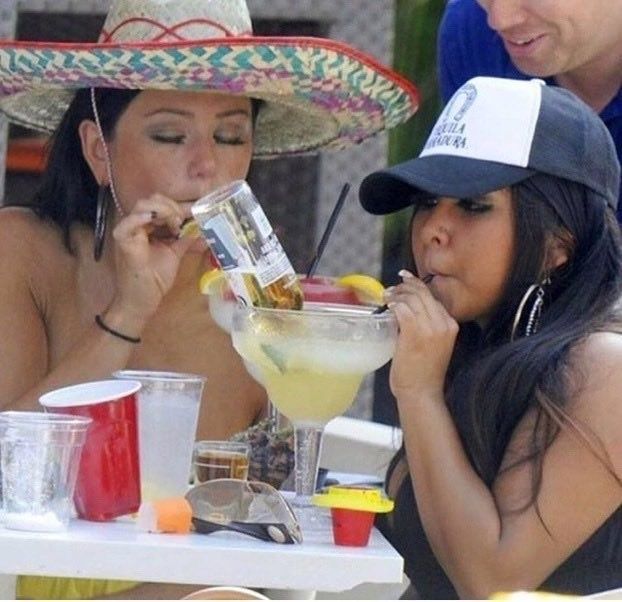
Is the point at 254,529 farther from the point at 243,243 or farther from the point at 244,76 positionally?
the point at 244,76

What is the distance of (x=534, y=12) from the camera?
2.91 m

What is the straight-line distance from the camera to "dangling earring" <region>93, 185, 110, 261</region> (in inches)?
121

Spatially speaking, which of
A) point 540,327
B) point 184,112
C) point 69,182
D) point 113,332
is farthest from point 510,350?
point 69,182

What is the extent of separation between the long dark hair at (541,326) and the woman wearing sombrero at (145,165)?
1.88ft

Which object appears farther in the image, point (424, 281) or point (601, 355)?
point (424, 281)

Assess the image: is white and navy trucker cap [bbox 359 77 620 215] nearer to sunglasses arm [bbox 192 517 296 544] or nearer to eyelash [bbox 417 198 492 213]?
eyelash [bbox 417 198 492 213]

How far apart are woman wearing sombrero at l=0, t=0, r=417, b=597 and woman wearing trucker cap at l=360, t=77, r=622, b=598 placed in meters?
0.40

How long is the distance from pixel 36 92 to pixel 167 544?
4.32ft

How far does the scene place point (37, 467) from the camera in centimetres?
213

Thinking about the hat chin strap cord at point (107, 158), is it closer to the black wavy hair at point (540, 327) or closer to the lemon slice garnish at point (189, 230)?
the lemon slice garnish at point (189, 230)

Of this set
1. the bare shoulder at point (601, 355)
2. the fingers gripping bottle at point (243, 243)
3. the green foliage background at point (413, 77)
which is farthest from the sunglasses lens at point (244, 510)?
the green foliage background at point (413, 77)

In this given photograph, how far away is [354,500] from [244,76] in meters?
0.94

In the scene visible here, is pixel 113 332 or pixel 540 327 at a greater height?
pixel 540 327

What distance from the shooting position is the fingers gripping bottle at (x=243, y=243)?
2.29m
